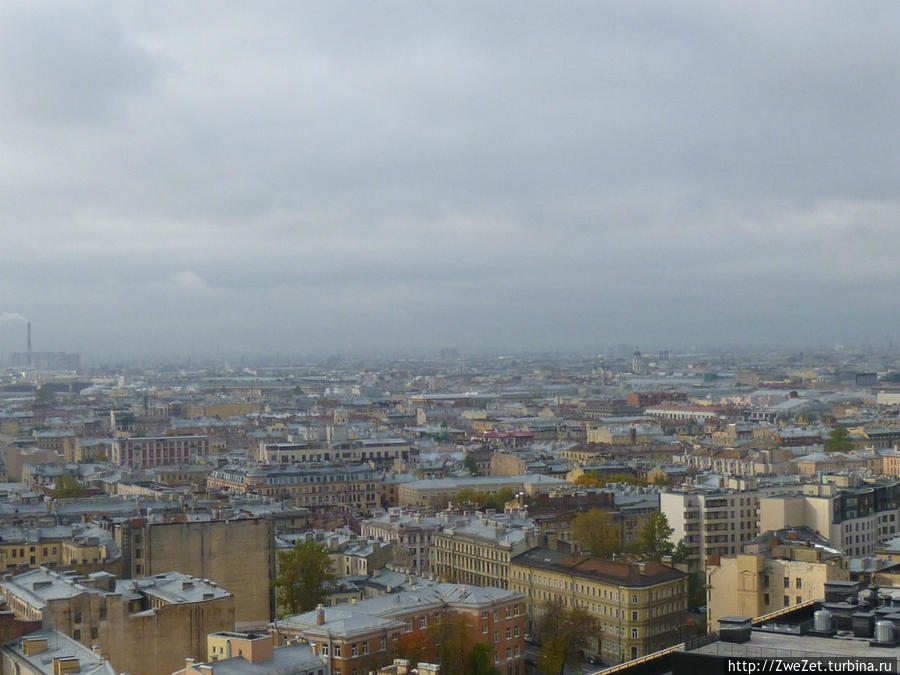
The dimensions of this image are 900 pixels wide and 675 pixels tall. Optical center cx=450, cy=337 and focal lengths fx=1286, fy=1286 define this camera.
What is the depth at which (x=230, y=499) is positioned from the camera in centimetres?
8262

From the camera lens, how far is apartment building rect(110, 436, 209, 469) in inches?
5295

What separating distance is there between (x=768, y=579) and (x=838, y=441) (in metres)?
79.4

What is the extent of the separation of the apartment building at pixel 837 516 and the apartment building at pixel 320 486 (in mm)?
39544

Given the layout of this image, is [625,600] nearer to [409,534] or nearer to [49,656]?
[409,534]

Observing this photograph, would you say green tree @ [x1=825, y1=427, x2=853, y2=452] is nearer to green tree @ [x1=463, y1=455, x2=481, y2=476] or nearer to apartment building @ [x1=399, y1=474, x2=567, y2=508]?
green tree @ [x1=463, y1=455, x2=481, y2=476]

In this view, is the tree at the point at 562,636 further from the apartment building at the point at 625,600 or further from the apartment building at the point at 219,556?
the apartment building at the point at 219,556

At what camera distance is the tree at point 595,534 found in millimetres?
67062

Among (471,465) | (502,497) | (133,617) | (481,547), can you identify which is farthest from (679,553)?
(471,465)

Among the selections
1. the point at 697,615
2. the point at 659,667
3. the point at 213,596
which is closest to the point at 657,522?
the point at 697,615

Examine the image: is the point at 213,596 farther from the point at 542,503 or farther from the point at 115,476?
the point at 115,476

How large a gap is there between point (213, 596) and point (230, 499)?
129ft

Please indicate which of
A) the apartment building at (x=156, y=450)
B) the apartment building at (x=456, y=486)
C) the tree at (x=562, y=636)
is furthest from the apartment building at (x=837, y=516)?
the apartment building at (x=156, y=450)

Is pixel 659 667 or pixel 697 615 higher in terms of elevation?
pixel 659 667

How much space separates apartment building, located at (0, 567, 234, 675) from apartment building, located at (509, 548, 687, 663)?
57.6ft
